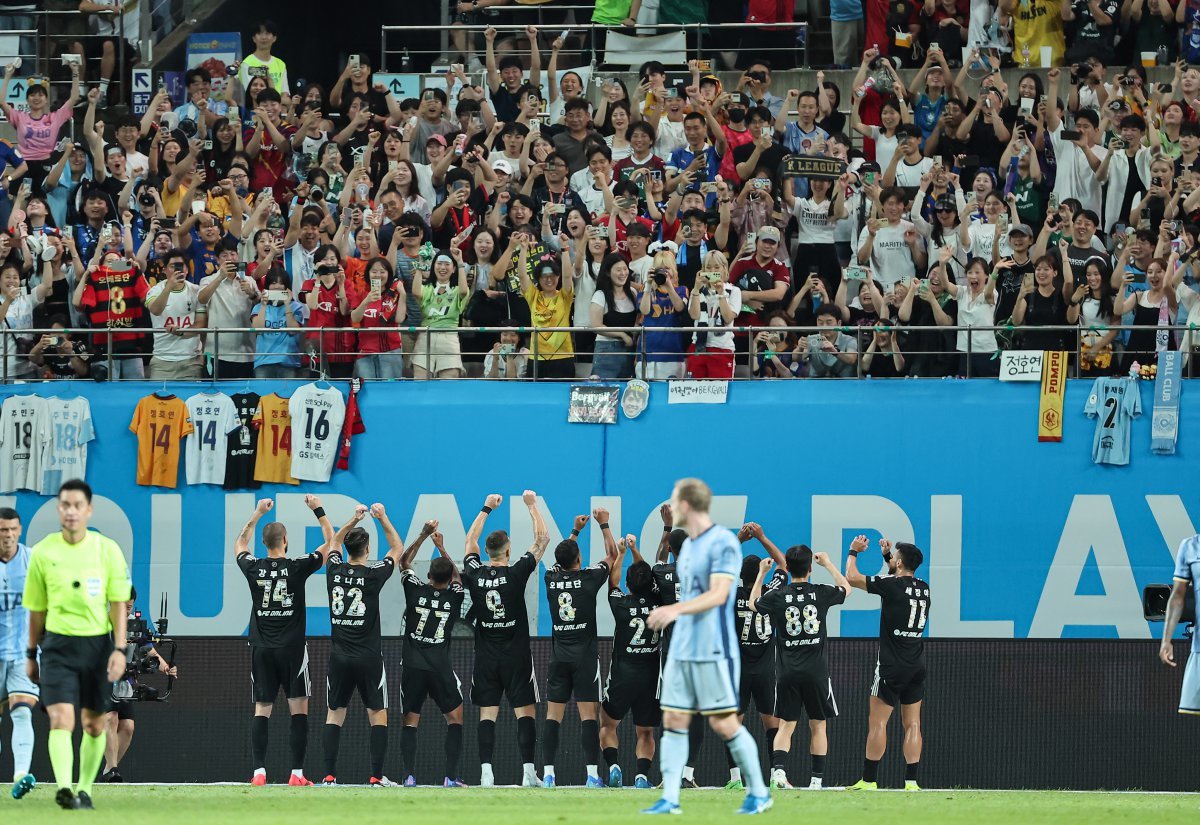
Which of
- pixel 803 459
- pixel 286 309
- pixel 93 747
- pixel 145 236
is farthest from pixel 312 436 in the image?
pixel 93 747

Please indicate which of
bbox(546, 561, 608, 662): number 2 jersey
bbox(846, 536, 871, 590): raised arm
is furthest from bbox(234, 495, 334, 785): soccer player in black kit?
bbox(846, 536, 871, 590): raised arm

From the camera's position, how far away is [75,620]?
1167 centimetres

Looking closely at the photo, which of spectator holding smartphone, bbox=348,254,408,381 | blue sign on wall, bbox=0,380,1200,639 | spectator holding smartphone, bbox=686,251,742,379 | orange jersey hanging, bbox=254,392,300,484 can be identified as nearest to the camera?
blue sign on wall, bbox=0,380,1200,639

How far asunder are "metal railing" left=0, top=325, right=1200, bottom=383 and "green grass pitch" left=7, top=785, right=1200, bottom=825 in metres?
4.92

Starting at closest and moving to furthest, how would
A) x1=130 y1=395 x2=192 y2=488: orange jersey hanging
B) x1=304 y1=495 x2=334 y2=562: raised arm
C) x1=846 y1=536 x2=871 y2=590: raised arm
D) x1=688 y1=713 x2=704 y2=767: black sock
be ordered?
1. x1=846 y1=536 x2=871 y2=590: raised arm
2. x1=688 y1=713 x2=704 y2=767: black sock
3. x1=304 y1=495 x2=334 y2=562: raised arm
4. x1=130 y1=395 x2=192 y2=488: orange jersey hanging

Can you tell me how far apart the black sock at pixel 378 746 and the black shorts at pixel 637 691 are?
6.52ft

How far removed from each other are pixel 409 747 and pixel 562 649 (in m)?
1.56

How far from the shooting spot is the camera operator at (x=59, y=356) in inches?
781

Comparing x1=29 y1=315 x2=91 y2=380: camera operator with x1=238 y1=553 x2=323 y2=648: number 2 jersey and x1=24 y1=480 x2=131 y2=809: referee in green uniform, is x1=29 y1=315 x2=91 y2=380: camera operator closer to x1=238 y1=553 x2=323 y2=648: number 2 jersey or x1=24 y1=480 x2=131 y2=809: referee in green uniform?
x1=238 y1=553 x2=323 y2=648: number 2 jersey

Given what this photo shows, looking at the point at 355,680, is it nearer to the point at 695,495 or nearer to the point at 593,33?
the point at 695,495

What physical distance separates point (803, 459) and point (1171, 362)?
3748 mm

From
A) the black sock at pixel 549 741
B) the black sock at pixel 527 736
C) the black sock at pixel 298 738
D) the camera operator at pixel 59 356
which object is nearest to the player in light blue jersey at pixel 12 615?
the black sock at pixel 298 738

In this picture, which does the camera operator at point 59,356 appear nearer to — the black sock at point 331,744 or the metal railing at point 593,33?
the black sock at point 331,744

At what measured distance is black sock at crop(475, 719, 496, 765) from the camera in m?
15.8
